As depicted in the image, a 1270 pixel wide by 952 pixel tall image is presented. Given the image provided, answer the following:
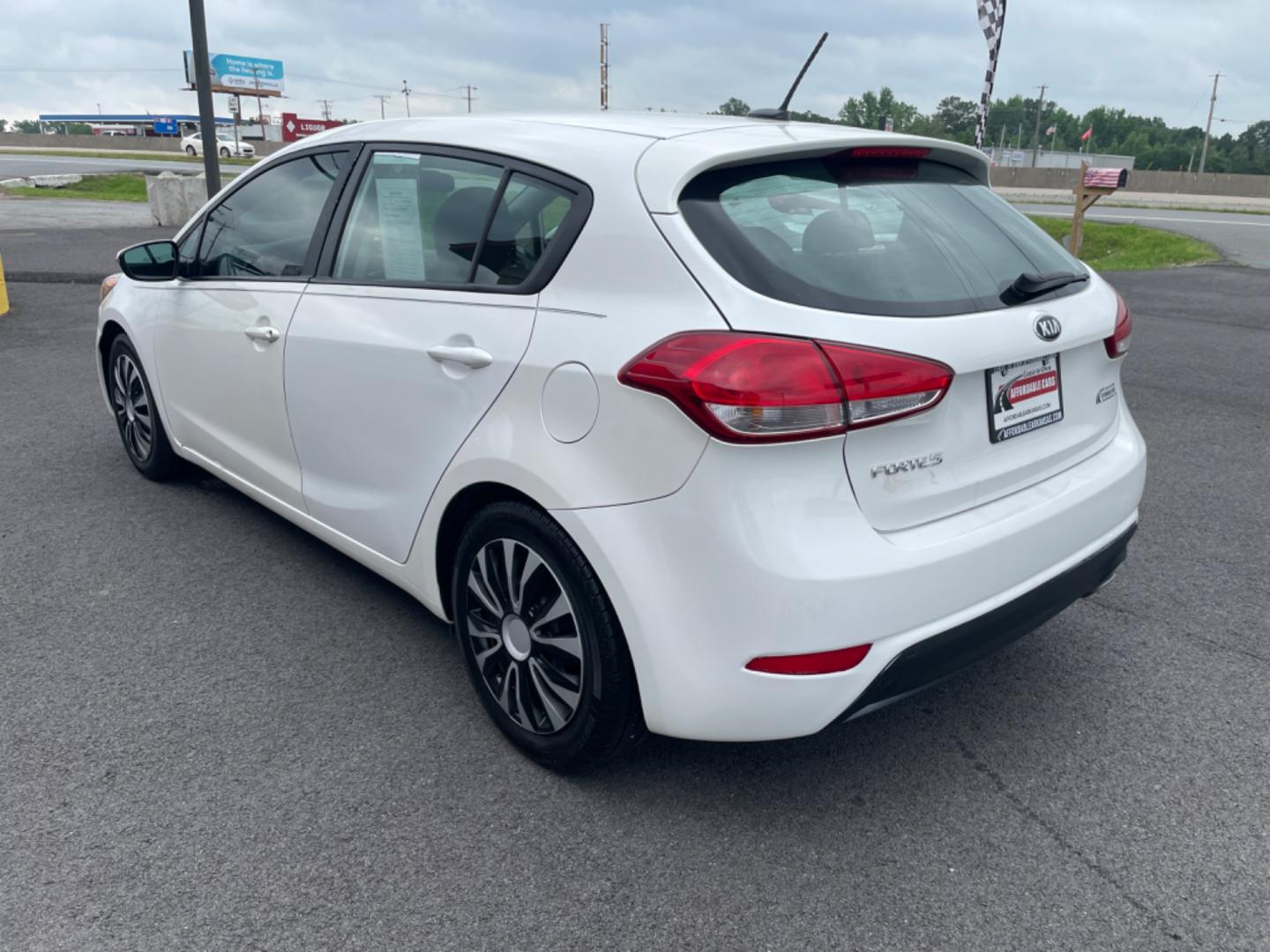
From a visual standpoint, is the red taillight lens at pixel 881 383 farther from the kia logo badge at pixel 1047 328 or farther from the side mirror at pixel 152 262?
the side mirror at pixel 152 262

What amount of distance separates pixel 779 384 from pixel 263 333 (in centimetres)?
218

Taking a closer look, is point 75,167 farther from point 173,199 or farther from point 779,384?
point 779,384

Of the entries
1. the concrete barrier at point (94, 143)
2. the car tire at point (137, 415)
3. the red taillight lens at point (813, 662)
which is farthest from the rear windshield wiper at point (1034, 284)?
the concrete barrier at point (94, 143)

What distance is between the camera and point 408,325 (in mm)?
2953

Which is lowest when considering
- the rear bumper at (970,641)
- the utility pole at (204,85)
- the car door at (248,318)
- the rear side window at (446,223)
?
the rear bumper at (970,641)

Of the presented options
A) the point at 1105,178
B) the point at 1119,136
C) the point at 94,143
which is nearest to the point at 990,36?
the point at 1105,178

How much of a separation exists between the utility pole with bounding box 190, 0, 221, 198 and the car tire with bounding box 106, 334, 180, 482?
692cm

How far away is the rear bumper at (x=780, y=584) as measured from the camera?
7.13 feet

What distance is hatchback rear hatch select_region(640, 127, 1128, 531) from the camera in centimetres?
223

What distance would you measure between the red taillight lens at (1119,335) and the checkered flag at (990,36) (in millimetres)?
10944

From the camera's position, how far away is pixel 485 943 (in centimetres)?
219

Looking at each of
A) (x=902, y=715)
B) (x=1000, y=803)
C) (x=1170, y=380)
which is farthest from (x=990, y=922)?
(x=1170, y=380)

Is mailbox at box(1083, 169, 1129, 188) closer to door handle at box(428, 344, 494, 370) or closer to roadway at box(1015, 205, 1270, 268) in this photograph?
roadway at box(1015, 205, 1270, 268)

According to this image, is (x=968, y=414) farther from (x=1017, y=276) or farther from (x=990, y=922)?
(x=990, y=922)
